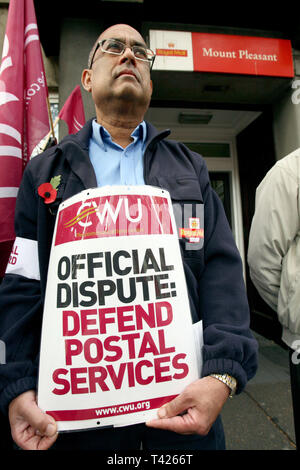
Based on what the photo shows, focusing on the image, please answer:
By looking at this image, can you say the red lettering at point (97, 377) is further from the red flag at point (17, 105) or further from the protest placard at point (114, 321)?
the red flag at point (17, 105)

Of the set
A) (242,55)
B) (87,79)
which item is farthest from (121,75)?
(242,55)

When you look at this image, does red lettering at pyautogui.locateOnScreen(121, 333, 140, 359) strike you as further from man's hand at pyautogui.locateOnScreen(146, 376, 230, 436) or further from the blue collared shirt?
the blue collared shirt

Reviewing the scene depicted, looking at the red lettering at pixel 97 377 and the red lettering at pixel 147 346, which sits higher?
the red lettering at pixel 147 346

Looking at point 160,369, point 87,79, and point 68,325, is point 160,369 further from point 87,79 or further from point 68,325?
point 87,79

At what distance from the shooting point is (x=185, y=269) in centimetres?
90

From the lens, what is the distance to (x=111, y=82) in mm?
1094

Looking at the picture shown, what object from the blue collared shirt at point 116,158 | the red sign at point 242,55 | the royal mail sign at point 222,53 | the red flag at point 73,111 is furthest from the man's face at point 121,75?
the red sign at point 242,55

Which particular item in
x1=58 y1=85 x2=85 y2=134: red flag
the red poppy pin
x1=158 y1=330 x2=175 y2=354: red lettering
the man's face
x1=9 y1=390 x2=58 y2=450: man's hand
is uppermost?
x1=58 y1=85 x2=85 y2=134: red flag

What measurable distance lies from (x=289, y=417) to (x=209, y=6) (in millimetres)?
4375

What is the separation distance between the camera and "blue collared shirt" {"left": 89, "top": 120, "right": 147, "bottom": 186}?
99cm

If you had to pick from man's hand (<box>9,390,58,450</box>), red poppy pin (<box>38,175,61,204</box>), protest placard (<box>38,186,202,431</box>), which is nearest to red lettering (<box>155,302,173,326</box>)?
protest placard (<box>38,186,202,431</box>)

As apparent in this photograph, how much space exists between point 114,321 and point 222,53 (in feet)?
11.4

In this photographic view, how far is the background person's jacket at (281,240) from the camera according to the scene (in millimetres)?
1390

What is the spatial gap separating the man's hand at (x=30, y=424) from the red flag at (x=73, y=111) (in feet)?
6.72
